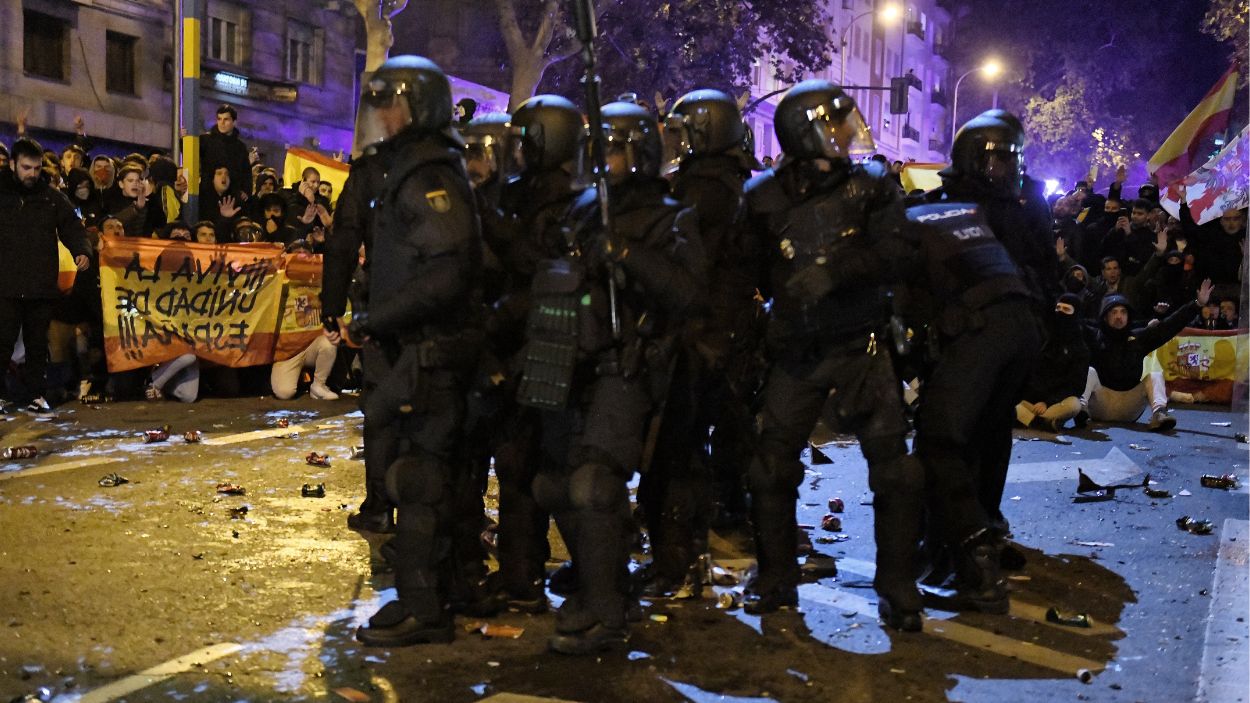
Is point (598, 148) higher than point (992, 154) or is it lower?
lower

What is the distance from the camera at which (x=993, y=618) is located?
5.71 meters

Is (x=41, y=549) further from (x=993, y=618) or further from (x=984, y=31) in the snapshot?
(x=984, y=31)

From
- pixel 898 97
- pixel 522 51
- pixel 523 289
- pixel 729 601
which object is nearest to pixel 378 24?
pixel 522 51

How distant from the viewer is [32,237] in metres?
10.9

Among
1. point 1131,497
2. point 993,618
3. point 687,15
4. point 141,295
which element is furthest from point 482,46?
point 993,618

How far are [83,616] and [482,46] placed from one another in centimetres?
3569

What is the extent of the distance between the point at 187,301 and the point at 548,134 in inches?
288

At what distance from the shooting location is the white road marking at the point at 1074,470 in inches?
374

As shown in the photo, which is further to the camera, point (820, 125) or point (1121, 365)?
point (1121, 365)

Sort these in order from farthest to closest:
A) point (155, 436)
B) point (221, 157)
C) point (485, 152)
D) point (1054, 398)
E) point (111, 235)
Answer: point (221, 157)
point (1054, 398)
point (111, 235)
point (155, 436)
point (485, 152)

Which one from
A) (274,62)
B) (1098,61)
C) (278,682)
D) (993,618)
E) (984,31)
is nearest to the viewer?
(278,682)

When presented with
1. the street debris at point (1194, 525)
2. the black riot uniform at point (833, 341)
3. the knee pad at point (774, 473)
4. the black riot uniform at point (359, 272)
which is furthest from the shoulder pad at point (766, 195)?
the street debris at point (1194, 525)

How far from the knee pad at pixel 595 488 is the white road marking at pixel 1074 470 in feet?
17.2

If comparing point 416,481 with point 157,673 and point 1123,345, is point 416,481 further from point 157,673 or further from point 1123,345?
point 1123,345
